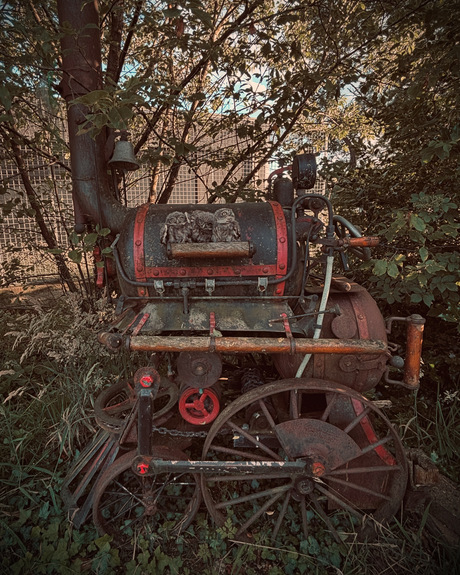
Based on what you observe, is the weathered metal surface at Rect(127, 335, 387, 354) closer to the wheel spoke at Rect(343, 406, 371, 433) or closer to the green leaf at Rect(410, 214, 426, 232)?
the wheel spoke at Rect(343, 406, 371, 433)

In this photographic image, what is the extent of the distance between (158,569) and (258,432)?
1005 mm

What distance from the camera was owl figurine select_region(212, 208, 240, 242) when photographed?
214 centimetres

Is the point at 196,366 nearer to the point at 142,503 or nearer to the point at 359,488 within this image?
the point at 142,503

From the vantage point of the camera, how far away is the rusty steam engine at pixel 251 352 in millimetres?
2090

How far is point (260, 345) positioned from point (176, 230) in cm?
88

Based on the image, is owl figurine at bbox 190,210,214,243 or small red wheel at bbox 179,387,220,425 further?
small red wheel at bbox 179,387,220,425

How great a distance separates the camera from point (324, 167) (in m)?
4.08

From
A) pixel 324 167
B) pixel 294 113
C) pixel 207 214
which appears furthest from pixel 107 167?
pixel 324 167

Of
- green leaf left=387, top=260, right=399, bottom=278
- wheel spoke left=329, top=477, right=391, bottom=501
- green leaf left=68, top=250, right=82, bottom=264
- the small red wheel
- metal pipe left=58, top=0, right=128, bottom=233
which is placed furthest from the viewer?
metal pipe left=58, top=0, right=128, bottom=233

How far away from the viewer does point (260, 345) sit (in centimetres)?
195

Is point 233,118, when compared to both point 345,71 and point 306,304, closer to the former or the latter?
point 345,71

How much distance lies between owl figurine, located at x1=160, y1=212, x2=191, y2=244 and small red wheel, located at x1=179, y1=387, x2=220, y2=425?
1.01 m

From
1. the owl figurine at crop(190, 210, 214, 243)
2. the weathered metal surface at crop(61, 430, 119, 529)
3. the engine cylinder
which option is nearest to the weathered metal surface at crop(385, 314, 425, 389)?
the engine cylinder

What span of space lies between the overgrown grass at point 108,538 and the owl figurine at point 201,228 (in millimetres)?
1824
